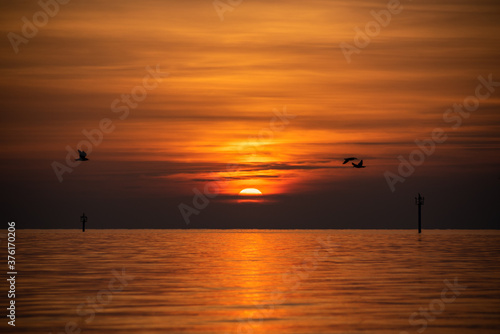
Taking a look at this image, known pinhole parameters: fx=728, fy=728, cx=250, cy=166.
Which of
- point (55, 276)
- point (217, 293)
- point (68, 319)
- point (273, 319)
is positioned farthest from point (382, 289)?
point (55, 276)

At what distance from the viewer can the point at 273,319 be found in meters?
25.5

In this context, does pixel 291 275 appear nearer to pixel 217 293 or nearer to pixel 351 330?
pixel 217 293

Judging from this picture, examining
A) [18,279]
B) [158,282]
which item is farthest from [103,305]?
[18,279]

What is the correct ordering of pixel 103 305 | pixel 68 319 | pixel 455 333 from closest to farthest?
pixel 455 333 < pixel 68 319 < pixel 103 305

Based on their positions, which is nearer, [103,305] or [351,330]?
[351,330]

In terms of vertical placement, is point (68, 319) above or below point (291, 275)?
below

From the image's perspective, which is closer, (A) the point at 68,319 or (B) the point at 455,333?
(B) the point at 455,333

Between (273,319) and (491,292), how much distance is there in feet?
40.4

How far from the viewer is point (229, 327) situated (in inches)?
933

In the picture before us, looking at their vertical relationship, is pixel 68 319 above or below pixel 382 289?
below

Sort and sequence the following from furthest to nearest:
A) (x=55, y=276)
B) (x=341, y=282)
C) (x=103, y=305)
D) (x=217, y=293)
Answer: (x=55, y=276), (x=341, y=282), (x=217, y=293), (x=103, y=305)

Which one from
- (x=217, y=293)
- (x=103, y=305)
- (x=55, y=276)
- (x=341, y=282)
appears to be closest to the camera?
(x=103, y=305)

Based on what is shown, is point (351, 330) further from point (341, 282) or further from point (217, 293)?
point (341, 282)

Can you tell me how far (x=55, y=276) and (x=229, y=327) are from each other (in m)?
19.6
